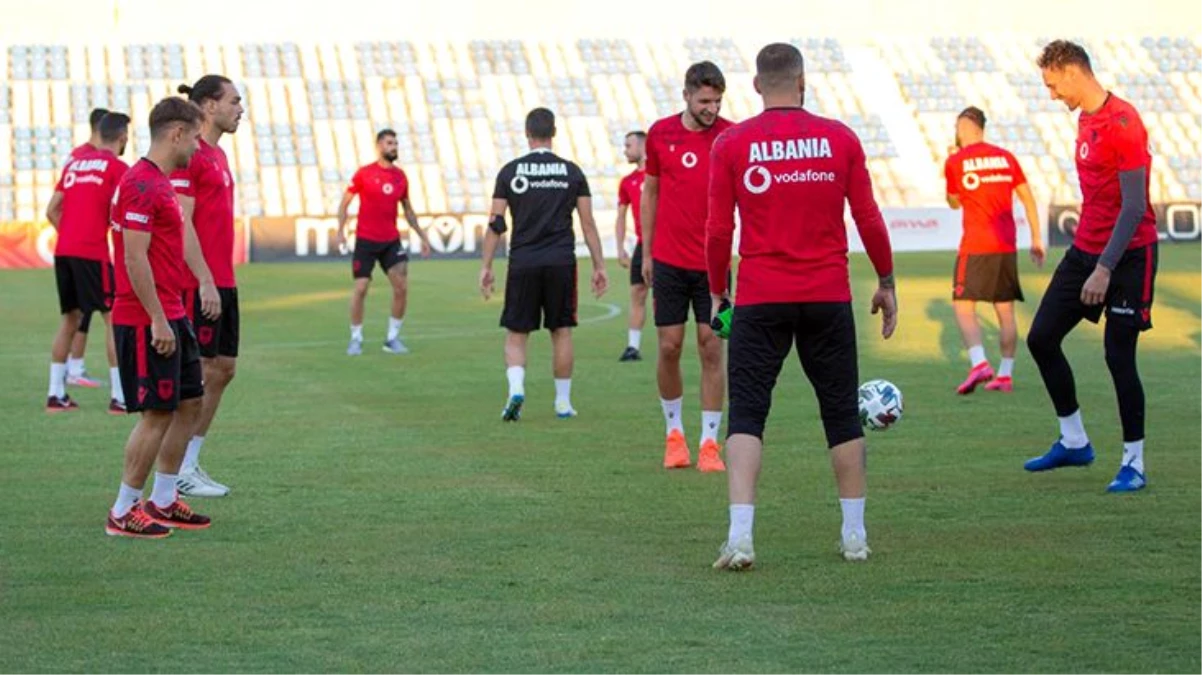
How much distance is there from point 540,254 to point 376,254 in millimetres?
7041

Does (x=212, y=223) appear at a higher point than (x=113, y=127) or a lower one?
lower

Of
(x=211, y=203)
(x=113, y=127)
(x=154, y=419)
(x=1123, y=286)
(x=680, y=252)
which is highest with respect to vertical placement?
(x=113, y=127)

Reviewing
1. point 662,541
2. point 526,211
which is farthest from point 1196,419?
point 662,541

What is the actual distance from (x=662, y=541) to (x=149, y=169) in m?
2.71

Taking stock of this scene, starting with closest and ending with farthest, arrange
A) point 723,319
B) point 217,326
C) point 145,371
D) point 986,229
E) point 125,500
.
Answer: point 723,319 → point 145,371 → point 125,500 → point 217,326 → point 986,229

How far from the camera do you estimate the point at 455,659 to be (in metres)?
5.98

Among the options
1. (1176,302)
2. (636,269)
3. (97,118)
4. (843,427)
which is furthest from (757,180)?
(1176,302)

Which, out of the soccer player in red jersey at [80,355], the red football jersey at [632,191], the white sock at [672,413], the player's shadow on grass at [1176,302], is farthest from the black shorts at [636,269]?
the white sock at [672,413]

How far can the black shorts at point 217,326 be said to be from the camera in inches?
370

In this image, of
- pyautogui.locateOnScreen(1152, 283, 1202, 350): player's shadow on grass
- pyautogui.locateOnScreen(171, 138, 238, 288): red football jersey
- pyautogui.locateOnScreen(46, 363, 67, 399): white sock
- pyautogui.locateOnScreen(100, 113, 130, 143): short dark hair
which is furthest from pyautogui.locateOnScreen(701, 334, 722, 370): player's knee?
pyautogui.locateOnScreen(1152, 283, 1202, 350): player's shadow on grass

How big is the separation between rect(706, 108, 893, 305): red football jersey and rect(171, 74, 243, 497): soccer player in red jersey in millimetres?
3052

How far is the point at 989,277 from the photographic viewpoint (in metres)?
14.7

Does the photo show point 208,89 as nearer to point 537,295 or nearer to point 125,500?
point 125,500

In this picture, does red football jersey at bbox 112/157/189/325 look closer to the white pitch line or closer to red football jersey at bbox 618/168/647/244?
the white pitch line
